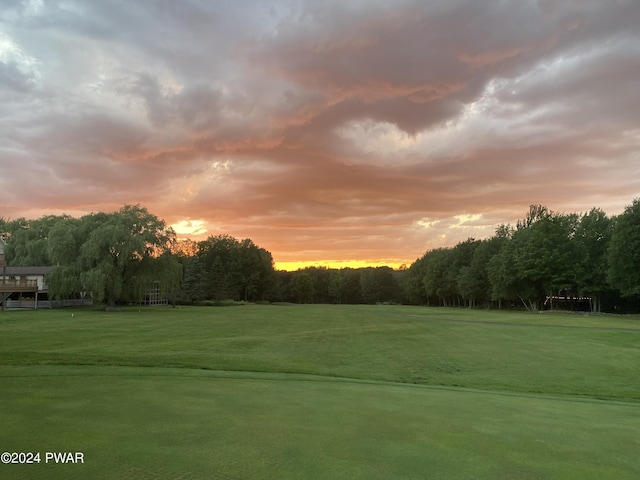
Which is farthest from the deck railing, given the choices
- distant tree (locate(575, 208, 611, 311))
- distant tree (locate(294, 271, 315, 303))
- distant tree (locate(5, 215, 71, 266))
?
distant tree (locate(294, 271, 315, 303))

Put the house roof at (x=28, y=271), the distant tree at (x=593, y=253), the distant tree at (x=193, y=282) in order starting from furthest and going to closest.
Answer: the distant tree at (x=193, y=282) → the distant tree at (x=593, y=253) → the house roof at (x=28, y=271)

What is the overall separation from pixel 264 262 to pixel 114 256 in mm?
70451

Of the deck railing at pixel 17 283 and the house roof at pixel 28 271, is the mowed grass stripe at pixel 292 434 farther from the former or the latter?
the house roof at pixel 28 271

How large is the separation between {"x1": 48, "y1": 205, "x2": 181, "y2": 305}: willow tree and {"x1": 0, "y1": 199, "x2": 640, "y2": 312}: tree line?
0.41 feet

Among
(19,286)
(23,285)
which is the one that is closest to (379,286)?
(23,285)

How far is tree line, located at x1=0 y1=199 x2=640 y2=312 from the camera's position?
5691 cm

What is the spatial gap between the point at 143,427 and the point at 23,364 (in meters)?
9.30

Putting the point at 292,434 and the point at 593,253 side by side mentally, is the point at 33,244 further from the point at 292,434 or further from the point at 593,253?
the point at 593,253

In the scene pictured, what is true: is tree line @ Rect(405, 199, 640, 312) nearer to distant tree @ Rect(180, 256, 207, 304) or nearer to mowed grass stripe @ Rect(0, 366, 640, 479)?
distant tree @ Rect(180, 256, 207, 304)

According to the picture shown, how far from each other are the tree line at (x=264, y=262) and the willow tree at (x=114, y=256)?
12cm

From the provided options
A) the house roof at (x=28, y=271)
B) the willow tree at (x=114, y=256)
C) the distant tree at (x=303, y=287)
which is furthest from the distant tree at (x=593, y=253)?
the distant tree at (x=303, y=287)

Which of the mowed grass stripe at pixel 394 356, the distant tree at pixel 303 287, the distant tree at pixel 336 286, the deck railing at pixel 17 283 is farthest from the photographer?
the distant tree at pixel 336 286

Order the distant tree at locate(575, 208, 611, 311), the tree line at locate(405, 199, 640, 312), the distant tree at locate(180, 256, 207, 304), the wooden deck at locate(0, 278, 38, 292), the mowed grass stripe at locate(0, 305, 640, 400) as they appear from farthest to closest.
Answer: the distant tree at locate(180, 256, 207, 304) < the distant tree at locate(575, 208, 611, 311) < the tree line at locate(405, 199, 640, 312) < the wooden deck at locate(0, 278, 38, 292) < the mowed grass stripe at locate(0, 305, 640, 400)

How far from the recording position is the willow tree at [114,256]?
5544cm
